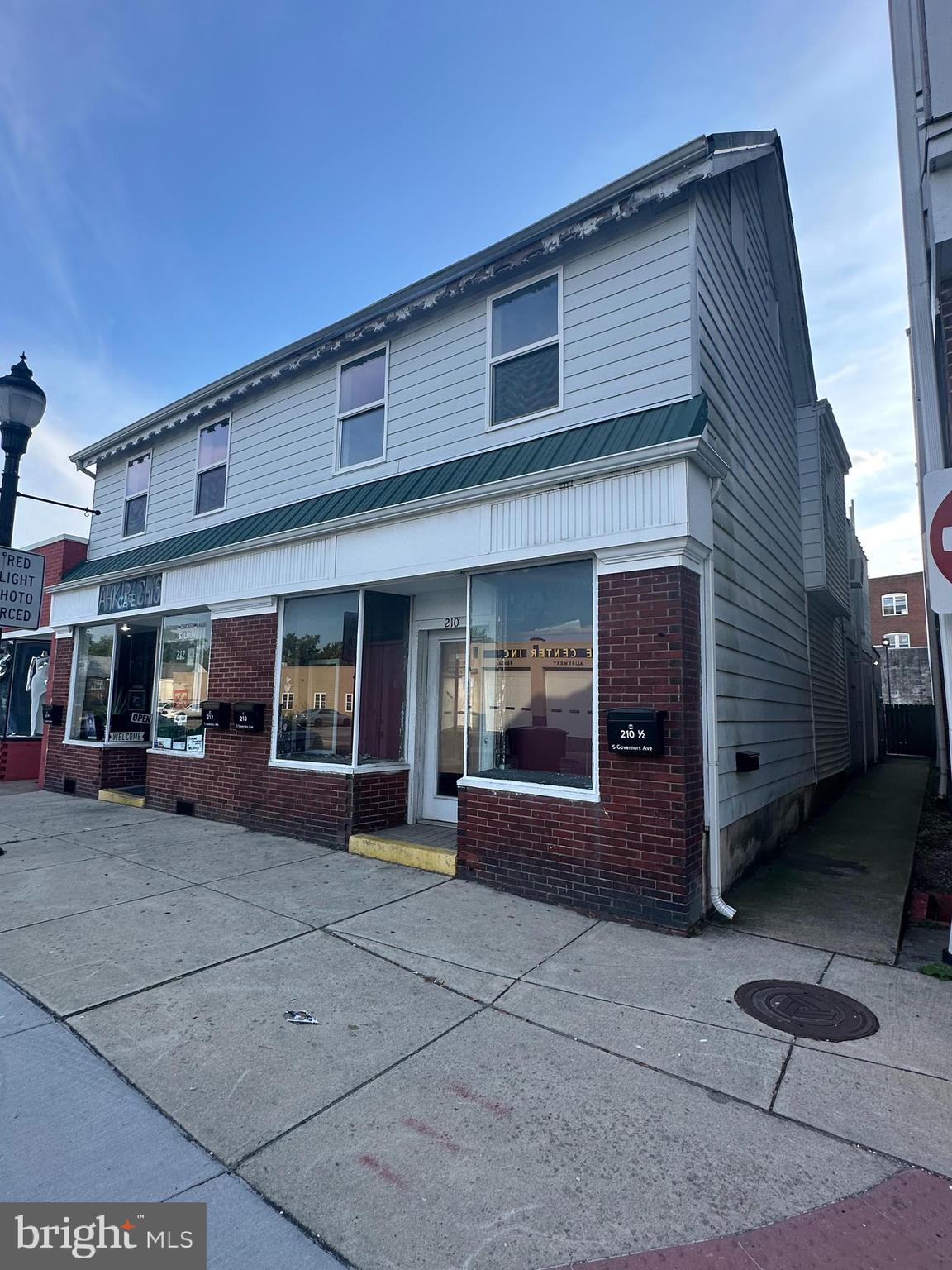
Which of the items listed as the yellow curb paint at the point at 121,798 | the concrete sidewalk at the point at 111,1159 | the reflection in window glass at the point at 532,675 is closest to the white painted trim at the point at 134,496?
the yellow curb paint at the point at 121,798

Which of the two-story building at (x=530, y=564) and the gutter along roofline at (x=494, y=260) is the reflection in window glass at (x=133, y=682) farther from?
the gutter along roofline at (x=494, y=260)

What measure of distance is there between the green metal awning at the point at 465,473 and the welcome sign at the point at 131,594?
1.14 ft

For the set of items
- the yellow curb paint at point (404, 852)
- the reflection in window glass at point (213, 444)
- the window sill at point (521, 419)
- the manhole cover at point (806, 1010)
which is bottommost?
the manhole cover at point (806, 1010)

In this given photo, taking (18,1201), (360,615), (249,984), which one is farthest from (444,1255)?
(360,615)

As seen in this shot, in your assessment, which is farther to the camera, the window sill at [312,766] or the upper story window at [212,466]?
the upper story window at [212,466]

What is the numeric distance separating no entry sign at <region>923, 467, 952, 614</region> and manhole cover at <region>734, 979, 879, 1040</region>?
2.38m

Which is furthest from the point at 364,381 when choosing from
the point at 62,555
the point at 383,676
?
the point at 62,555

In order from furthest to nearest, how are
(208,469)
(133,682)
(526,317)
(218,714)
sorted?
(133,682) < (208,469) < (218,714) < (526,317)

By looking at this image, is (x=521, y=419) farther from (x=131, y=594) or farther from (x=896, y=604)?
(x=896, y=604)

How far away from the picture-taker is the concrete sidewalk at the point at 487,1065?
236cm

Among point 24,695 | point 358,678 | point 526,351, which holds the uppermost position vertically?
point 526,351

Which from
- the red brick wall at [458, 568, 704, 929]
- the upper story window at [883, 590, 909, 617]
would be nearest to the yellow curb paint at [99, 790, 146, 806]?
the red brick wall at [458, 568, 704, 929]

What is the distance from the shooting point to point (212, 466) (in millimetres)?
10211

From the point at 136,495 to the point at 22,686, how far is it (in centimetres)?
586
